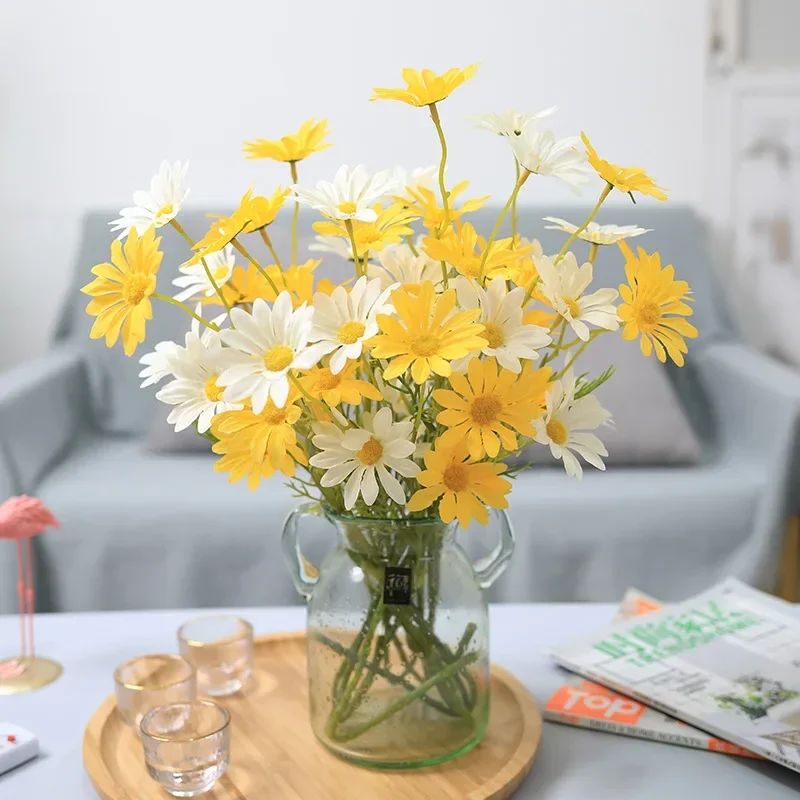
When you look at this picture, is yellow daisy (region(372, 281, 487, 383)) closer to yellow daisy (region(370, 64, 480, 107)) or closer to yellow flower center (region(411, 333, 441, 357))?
yellow flower center (region(411, 333, 441, 357))

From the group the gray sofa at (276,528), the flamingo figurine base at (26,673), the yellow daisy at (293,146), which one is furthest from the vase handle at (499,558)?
the gray sofa at (276,528)

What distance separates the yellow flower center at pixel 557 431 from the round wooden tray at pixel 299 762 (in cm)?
28

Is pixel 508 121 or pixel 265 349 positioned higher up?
pixel 508 121

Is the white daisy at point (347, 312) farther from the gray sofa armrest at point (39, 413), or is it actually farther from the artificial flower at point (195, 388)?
the gray sofa armrest at point (39, 413)

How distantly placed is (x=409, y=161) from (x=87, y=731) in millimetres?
1899

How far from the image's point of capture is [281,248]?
85.8 inches

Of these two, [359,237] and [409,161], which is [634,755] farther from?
[409,161]

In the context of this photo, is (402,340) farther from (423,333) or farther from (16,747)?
(16,747)

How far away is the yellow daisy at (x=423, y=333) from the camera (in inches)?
25.5

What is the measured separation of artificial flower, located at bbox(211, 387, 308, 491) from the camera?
2.22 ft

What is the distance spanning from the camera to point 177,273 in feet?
7.41

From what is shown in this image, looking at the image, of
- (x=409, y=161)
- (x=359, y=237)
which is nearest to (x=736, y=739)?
(x=359, y=237)

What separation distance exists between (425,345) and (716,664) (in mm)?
532

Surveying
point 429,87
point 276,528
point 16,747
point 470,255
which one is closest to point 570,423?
point 470,255
